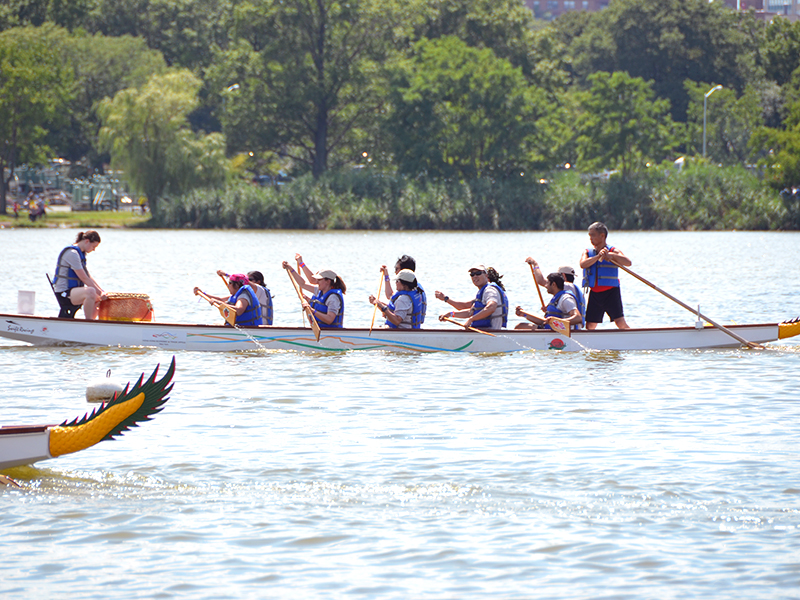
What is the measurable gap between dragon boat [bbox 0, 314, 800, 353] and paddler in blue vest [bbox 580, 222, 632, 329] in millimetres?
285

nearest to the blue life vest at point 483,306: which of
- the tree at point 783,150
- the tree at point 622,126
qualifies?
the tree at point 783,150

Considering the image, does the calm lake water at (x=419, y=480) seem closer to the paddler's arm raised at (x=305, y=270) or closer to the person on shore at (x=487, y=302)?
the person on shore at (x=487, y=302)

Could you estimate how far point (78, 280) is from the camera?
1777cm

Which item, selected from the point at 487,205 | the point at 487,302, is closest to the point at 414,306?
the point at 487,302

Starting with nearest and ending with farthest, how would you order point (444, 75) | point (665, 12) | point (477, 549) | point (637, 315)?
1. point (477, 549)
2. point (637, 315)
3. point (444, 75)
4. point (665, 12)

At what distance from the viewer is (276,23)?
242 ft

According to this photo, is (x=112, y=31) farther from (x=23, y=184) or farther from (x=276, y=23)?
(x=276, y=23)

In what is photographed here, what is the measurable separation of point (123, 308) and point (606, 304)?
6.92m

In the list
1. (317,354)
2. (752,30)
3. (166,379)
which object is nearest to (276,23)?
(752,30)

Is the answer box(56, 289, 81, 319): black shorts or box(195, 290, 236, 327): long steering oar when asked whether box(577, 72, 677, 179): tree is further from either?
box(195, 290, 236, 327): long steering oar

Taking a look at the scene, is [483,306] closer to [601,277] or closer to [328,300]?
[601,277]

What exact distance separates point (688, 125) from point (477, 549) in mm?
76432

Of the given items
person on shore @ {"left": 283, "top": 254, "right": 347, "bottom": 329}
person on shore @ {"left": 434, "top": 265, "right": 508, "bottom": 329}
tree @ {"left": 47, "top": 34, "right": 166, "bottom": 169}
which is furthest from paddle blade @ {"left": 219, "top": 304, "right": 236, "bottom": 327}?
tree @ {"left": 47, "top": 34, "right": 166, "bottom": 169}

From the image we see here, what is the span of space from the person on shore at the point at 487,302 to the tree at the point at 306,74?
57.0 metres
